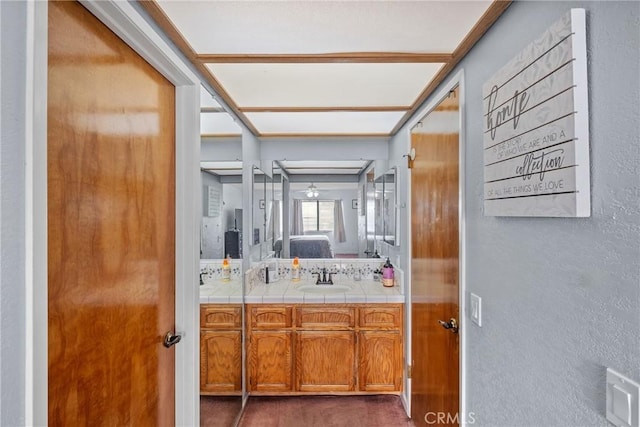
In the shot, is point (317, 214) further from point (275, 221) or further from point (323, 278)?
point (323, 278)

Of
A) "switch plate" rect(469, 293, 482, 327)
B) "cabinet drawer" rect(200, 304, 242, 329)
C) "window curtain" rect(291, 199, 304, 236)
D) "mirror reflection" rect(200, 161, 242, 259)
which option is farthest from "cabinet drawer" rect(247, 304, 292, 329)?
"switch plate" rect(469, 293, 482, 327)

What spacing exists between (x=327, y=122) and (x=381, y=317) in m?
1.57

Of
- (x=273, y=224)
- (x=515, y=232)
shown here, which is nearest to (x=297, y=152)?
(x=273, y=224)

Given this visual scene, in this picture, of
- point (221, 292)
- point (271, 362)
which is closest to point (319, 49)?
point (221, 292)

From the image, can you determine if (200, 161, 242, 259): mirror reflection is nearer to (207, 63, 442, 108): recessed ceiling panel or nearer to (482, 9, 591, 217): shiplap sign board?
(207, 63, 442, 108): recessed ceiling panel

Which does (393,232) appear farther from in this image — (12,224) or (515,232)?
(12,224)

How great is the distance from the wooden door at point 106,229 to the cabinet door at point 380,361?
5.01 ft

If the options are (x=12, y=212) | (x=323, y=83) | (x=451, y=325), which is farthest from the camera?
(x=323, y=83)

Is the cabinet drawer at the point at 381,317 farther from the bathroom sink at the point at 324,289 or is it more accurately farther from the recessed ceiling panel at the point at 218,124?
the recessed ceiling panel at the point at 218,124

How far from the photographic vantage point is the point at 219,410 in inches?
78.0

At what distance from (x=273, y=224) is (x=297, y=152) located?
0.70 metres

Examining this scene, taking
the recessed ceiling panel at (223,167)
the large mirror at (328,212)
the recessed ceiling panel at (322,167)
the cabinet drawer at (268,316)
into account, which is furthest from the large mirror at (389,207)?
the recessed ceiling panel at (223,167)

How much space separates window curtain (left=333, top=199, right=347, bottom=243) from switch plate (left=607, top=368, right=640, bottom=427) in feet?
8.19

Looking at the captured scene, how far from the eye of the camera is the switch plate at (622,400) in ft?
2.27
